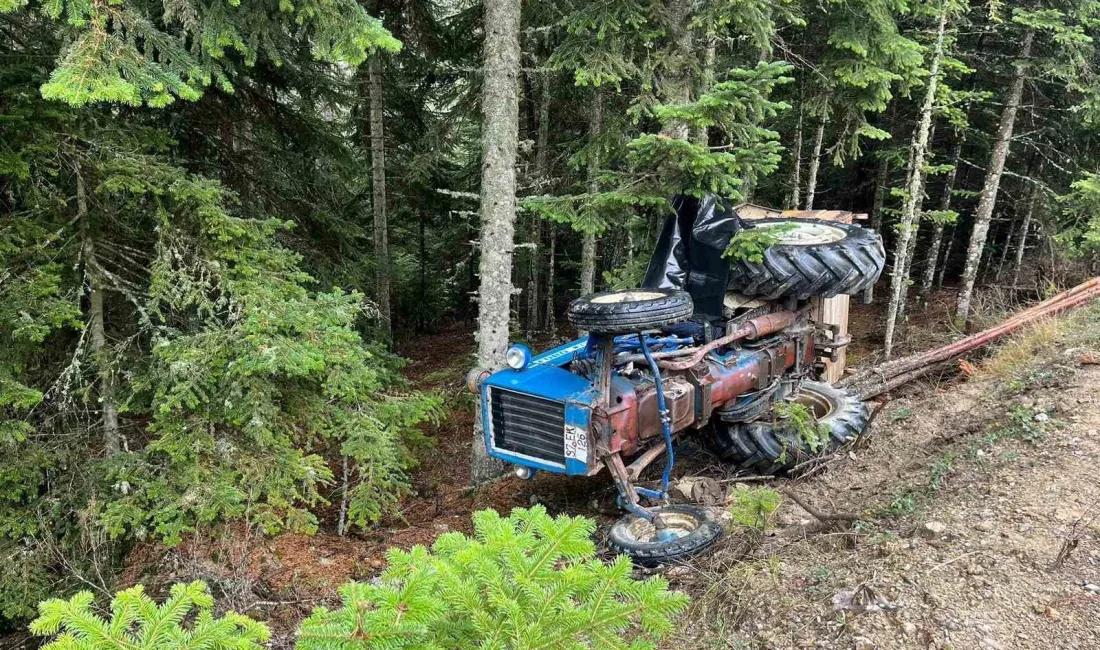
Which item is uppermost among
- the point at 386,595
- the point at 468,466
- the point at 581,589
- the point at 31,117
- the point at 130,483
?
the point at 31,117

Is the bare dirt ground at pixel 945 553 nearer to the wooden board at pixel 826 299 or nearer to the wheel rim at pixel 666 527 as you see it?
the wheel rim at pixel 666 527

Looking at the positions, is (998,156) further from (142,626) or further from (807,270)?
(142,626)

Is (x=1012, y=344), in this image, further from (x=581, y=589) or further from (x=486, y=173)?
(x=581, y=589)

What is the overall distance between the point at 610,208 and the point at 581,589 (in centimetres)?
489

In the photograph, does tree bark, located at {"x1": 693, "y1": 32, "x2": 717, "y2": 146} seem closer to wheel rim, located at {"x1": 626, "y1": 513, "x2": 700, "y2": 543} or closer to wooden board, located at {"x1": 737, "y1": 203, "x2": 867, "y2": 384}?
wooden board, located at {"x1": 737, "y1": 203, "x2": 867, "y2": 384}

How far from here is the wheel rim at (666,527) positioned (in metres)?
4.85

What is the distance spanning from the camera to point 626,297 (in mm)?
4742

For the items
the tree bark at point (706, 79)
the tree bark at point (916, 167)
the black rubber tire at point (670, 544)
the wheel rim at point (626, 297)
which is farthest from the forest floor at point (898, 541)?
the tree bark at point (916, 167)

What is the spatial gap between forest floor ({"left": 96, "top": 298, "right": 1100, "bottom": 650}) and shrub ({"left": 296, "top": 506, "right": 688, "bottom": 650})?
4.88 ft

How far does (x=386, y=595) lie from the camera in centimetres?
188

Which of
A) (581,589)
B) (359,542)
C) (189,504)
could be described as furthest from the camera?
(359,542)

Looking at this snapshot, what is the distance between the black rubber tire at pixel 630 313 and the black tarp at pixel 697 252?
1626mm

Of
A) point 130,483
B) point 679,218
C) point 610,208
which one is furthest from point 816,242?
point 130,483

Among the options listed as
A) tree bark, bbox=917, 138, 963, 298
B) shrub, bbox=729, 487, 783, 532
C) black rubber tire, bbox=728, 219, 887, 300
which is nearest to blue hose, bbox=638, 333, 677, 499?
shrub, bbox=729, 487, 783, 532
